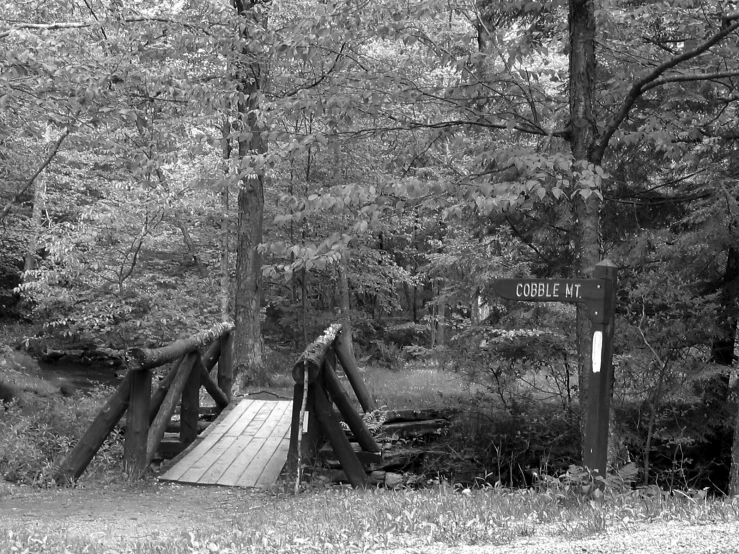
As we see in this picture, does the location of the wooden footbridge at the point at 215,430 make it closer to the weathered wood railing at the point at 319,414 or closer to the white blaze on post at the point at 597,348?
the weathered wood railing at the point at 319,414

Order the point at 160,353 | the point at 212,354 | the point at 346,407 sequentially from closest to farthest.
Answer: the point at 160,353, the point at 346,407, the point at 212,354

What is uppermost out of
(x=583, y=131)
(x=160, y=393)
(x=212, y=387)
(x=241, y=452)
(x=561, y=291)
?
(x=583, y=131)

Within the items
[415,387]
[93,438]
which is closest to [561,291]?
[93,438]

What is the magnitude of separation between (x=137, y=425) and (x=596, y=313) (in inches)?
192

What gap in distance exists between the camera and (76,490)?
7.37 m

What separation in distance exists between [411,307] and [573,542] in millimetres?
29569

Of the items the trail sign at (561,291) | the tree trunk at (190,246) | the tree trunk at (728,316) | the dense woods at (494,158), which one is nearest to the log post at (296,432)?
the dense woods at (494,158)

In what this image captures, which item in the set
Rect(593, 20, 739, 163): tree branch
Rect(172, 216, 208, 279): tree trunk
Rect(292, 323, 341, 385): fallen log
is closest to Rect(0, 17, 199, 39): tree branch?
Rect(292, 323, 341, 385): fallen log

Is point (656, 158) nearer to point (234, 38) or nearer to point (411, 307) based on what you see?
point (234, 38)

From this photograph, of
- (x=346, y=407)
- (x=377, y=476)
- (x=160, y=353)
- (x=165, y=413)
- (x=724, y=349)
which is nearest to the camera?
(x=160, y=353)

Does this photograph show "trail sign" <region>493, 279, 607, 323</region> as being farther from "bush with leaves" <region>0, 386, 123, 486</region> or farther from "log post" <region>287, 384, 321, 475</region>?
"bush with leaves" <region>0, 386, 123, 486</region>

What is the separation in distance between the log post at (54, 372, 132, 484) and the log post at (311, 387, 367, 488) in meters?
2.05

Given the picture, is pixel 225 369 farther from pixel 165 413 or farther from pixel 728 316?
pixel 728 316

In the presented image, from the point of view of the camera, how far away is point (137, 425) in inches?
306
